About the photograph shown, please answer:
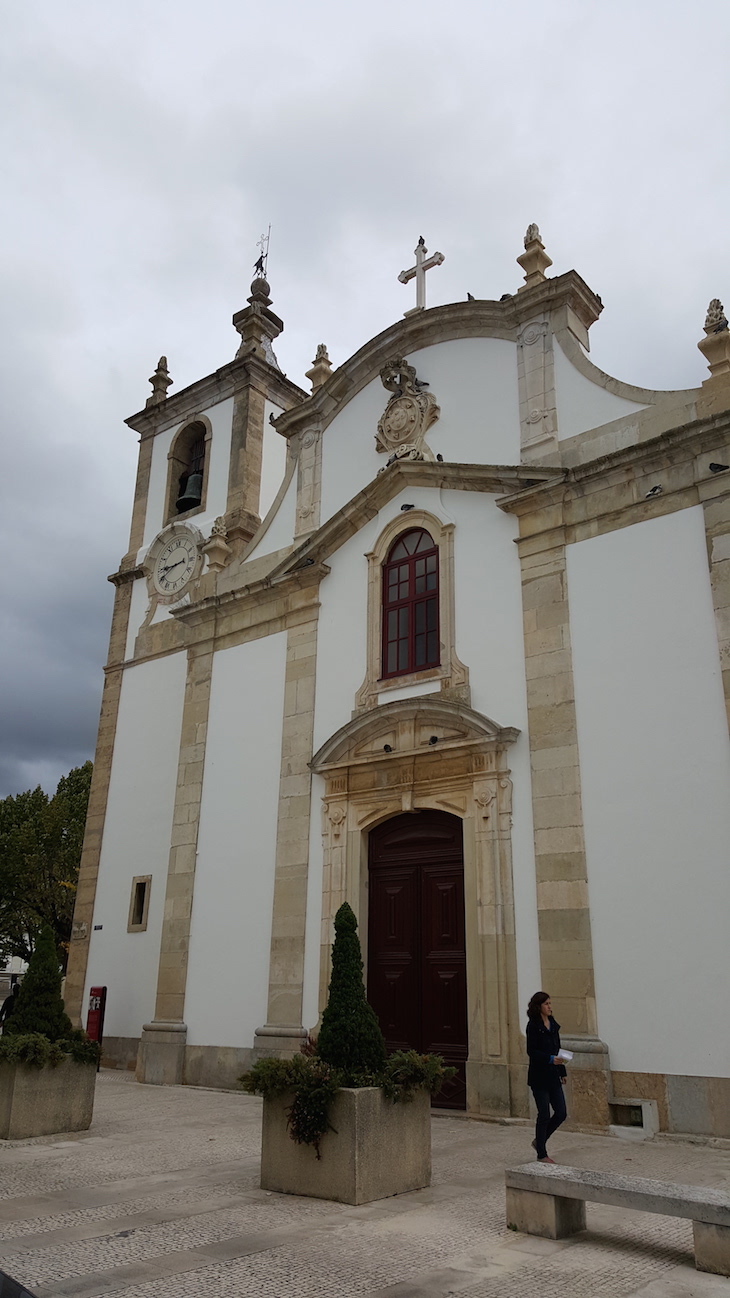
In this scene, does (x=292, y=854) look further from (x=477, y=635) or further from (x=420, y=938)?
(x=477, y=635)

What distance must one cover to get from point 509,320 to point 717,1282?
11.2 m

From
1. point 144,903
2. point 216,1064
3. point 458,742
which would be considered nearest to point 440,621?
point 458,742

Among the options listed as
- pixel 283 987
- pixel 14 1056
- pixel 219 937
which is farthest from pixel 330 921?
pixel 14 1056

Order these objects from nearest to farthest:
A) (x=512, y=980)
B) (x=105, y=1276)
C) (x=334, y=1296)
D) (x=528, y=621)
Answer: (x=334, y=1296), (x=105, y=1276), (x=512, y=980), (x=528, y=621)

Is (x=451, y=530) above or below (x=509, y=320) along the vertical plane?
below

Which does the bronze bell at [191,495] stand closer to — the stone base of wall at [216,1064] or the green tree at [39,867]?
the stone base of wall at [216,1064]

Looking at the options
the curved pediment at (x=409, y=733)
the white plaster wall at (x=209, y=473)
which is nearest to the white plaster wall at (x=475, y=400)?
the curved pediment at (x=409, y=733)

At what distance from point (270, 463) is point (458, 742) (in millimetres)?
9018

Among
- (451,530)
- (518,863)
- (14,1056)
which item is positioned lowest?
(14,1056)

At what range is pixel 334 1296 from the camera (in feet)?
13.7

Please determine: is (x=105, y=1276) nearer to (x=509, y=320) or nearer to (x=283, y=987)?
(x=283, y=987)

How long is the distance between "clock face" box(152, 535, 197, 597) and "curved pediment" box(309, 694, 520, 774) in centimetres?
617

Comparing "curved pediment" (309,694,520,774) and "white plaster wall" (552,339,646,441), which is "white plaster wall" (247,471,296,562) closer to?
"curved pediment" (309,694,520,774)

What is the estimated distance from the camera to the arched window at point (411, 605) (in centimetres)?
1222
